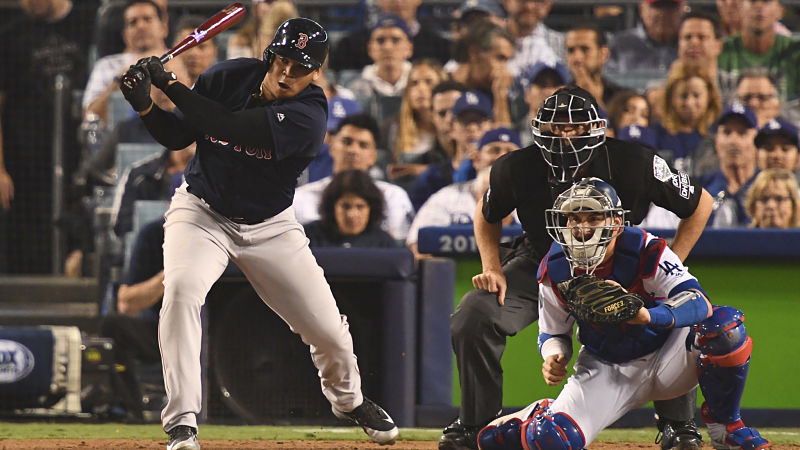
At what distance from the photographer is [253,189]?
4066 mm

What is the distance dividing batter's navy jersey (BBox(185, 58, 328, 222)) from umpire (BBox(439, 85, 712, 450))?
77cm

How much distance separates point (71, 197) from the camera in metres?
8.31

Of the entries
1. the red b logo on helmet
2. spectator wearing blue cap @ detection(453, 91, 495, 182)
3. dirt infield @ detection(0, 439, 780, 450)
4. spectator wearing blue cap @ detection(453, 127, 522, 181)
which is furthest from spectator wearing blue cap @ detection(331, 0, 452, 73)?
the red b logo on helmet

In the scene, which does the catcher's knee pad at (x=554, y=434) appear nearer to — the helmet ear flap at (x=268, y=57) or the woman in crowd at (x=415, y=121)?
the helmet ear flap at (x=268, y=57)

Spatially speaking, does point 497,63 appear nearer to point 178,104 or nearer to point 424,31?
point 424,31

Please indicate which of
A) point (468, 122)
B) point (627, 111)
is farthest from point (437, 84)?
point (627, 111)

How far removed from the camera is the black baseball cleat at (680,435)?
13.4 ft

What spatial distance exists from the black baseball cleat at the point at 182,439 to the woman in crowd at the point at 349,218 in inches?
103

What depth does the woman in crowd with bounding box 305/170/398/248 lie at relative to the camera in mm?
6293

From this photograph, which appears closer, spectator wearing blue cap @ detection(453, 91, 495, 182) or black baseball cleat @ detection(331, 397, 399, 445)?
black baseball cleat @ detection(331, 397, 399, 445)

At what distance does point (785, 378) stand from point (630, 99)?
7.75 feet

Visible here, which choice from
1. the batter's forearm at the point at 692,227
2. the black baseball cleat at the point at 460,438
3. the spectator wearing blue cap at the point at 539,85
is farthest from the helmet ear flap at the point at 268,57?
the spectator wearing blue cap at the point at 539,85

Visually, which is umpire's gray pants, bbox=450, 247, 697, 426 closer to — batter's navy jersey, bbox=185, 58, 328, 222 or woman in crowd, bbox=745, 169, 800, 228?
batter's navy jersey, bbox=185, 58, 328, 222

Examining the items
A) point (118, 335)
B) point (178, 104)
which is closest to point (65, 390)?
point (118, 335)
